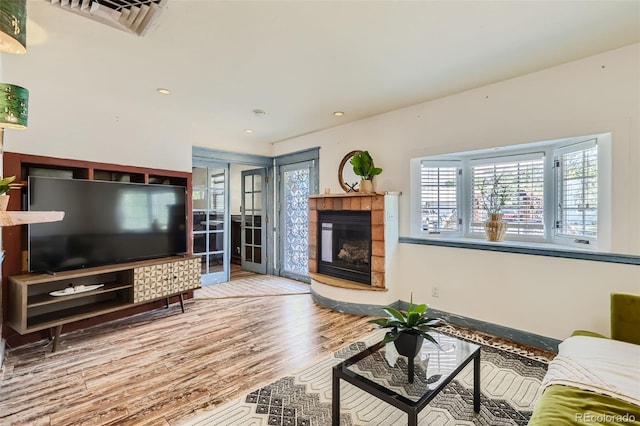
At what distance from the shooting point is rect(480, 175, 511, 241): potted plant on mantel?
2986mm

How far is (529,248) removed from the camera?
2.65 meters

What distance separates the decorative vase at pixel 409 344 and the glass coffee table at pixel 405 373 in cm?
4

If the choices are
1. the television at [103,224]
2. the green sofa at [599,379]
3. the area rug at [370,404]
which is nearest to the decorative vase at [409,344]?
the area rug at [370,404]

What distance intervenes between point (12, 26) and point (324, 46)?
1712mm

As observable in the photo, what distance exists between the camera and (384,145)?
3717 mm

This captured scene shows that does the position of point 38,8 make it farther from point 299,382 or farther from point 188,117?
point 299,382

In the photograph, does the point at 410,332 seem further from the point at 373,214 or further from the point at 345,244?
the point at 345,244

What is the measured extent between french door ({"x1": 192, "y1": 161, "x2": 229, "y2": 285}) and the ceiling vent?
112 inches

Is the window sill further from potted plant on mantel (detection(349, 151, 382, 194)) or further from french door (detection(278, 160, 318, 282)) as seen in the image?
french door (detection(278, 160, 318, 282))

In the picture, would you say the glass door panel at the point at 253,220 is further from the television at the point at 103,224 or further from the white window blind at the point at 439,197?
the white window blind at the point at 439,197

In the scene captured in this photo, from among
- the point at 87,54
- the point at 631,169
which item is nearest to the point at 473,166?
the point at 631,169

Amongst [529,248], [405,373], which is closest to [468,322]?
[529,248]

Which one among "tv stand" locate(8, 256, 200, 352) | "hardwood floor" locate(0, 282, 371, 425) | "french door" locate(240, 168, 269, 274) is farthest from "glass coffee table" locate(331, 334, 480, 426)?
"french door" locate(240, 168, 269, 274)

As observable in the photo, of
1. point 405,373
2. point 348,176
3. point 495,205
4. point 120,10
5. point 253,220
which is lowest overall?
→ point 405,373
